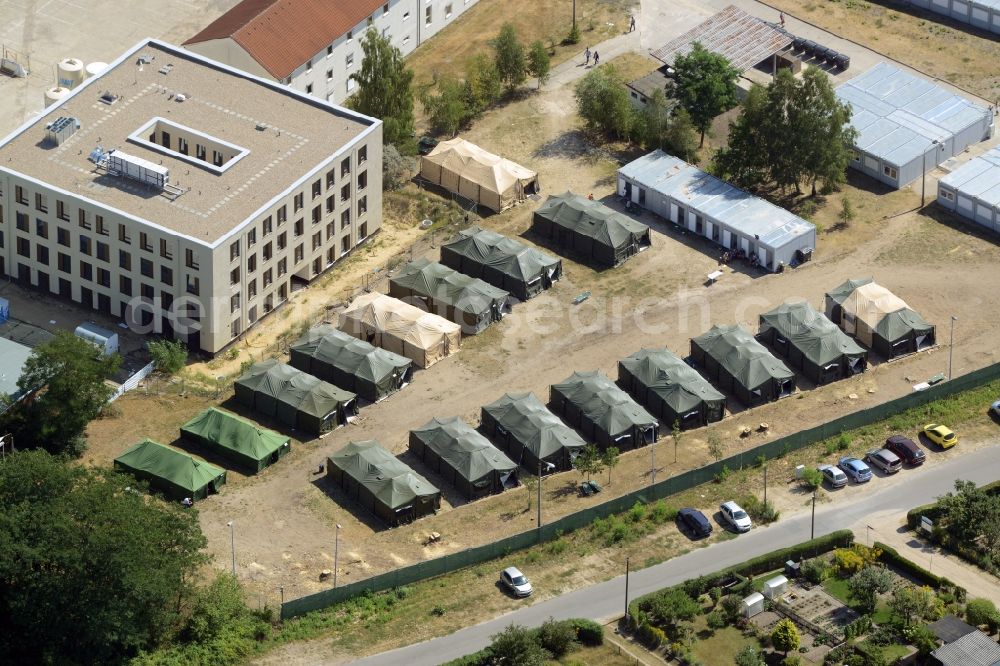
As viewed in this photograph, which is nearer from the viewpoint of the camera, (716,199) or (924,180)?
(716,199)

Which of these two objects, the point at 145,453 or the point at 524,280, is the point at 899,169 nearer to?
the point at 524,280

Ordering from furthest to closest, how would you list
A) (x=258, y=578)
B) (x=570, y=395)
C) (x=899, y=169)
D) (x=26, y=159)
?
(x=899, y=169) < (x=26, y=159) < (x=570, y=395) < (x=258, y=578)

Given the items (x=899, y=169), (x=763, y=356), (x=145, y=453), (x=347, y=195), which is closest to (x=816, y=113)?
(x=899, y=169)

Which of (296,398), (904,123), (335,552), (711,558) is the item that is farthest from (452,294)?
(904,123)

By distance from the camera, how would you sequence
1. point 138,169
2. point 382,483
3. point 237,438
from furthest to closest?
point 138,169 → point 237,438 → point 382,483

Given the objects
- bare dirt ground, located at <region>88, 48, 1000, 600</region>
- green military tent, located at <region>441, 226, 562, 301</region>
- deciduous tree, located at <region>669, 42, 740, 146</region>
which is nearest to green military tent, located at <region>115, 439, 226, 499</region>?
bare dirt ground, located at <region>88, 48, 1000, 600</region>

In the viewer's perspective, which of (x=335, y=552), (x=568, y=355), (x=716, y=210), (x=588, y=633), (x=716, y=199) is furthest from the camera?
(x=716, y=199)

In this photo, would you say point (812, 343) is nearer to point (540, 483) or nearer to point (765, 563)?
point (765, 563)
